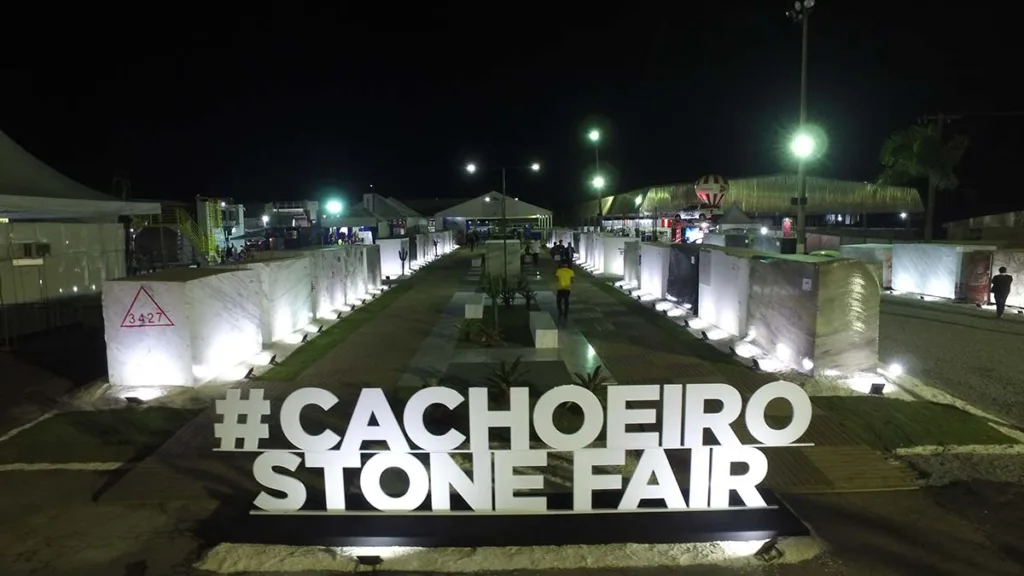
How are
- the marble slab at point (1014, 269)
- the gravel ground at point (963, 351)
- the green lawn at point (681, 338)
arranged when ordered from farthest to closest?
the marble slab at point (1014, 269) → the green lawn at point (681, 338) → the gravel ground at point (963, 351)

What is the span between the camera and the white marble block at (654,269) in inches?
741

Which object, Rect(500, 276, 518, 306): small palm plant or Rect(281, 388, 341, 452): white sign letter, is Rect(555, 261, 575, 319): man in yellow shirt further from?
Rect(281, 388, 341, 452): white sign letter

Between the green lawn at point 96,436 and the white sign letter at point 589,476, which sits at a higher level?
the white sign letter at point 589,476

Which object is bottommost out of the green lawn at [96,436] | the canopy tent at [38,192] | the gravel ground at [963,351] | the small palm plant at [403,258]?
the green lawn at [96,436]

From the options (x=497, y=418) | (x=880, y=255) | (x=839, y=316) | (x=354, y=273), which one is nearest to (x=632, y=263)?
(x=880, y=255)

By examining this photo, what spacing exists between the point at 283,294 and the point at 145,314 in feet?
12.1

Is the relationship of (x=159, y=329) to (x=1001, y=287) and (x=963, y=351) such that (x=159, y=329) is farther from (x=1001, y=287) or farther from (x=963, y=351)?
(x=1001, y=287)

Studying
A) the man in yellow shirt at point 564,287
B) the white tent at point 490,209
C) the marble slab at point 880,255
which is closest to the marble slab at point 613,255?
the marble slab at point 880,255

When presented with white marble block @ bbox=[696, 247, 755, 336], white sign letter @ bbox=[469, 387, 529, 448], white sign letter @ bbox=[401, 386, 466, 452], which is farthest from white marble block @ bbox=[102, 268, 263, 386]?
white marble block @ bbox=[696, 247, 755, 336]

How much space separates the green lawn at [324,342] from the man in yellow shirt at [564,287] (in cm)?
481

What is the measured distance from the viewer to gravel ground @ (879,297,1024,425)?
30.9ft

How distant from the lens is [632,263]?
23250 millimetres

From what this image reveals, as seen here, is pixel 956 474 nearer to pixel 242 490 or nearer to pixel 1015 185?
pixel 242 490

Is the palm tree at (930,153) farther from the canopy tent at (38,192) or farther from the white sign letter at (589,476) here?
the canopy tent at (38,192)
